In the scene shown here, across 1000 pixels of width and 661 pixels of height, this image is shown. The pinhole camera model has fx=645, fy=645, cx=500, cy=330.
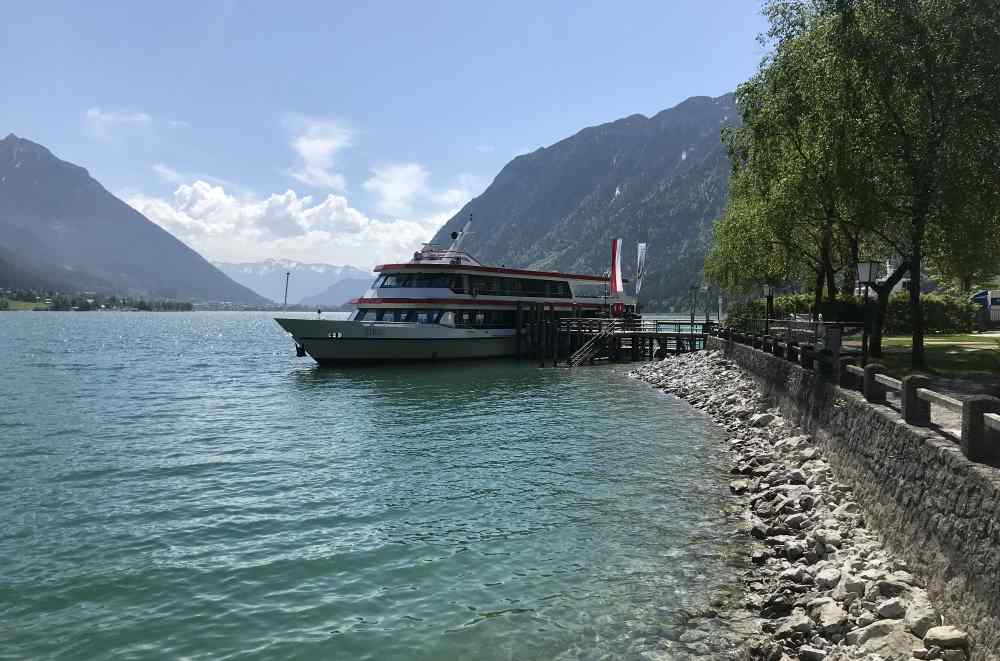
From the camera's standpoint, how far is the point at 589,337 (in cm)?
4703

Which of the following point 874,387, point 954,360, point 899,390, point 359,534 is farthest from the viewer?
point 954,360

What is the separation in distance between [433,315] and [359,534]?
31013mm

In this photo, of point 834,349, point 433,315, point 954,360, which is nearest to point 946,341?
point 954,360

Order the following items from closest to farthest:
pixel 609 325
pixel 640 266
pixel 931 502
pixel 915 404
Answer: pixel 931 502 → pixel 915 404 → pixel 609 325 → pixel 640 266

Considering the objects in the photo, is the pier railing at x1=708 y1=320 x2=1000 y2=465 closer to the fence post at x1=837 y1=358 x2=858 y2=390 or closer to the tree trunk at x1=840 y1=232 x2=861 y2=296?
the fence post at x1=837 y1=358 x2=858 y2=390

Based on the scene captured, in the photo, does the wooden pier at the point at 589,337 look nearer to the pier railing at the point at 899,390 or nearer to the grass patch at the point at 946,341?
the grass patch at the point at 946,341

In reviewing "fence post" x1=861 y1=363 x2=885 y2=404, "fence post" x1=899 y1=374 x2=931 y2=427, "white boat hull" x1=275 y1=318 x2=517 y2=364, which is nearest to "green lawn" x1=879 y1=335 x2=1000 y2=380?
"fence post" x1=861 y1=363 x2=885 y2=404

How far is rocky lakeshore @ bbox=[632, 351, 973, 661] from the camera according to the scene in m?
6.59

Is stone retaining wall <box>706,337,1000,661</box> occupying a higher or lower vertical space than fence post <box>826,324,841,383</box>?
lower

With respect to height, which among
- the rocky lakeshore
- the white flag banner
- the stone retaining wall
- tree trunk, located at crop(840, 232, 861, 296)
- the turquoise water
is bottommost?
the turquoise water

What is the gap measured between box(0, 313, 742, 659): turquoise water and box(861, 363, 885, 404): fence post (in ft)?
10.6

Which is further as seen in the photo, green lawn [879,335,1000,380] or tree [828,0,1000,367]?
green lawn [879,335,1000,380]

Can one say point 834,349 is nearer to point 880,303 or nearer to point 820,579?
point 820,579

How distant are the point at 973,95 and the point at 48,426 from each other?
29.0 meters
